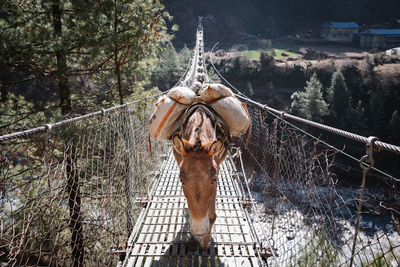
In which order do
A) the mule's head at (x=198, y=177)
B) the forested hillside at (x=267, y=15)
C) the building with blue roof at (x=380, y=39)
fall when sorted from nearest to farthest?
the mule's head at (x=198, y=177) → the building with blue roof at (x=380, y=39) → the forested hillside at (x=267, y=15)

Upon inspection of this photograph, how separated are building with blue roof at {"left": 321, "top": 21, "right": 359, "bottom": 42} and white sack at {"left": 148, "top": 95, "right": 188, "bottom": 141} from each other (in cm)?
4241

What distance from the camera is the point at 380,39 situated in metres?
31.7

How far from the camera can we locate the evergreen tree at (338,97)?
21425 mm

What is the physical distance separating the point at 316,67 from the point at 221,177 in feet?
90.1

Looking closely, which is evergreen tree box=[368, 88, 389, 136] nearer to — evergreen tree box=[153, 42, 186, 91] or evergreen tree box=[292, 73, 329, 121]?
evergreen tree box=[292, 73, 329, 121]

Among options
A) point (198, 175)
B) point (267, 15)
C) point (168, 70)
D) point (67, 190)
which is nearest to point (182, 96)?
point (198, 175)

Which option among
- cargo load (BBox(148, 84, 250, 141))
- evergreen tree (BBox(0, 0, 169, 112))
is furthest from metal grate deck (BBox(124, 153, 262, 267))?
evergreen tree (BBox(0, 0, 169, 112))

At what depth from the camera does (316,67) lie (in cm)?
2614

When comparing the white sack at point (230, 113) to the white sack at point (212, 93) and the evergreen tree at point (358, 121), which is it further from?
the evergreen tree at point (358, 121)

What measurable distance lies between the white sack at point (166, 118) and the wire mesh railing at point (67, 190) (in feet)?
1.43

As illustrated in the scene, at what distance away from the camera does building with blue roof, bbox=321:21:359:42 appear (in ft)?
115

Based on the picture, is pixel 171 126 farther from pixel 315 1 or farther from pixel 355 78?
pixel 315 1

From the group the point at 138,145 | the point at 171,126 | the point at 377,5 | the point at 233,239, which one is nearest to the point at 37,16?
the point at 138,145

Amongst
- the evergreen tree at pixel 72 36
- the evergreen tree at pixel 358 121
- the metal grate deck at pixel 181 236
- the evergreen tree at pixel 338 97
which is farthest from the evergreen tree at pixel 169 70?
the metal grate deck at pixel 181 236
